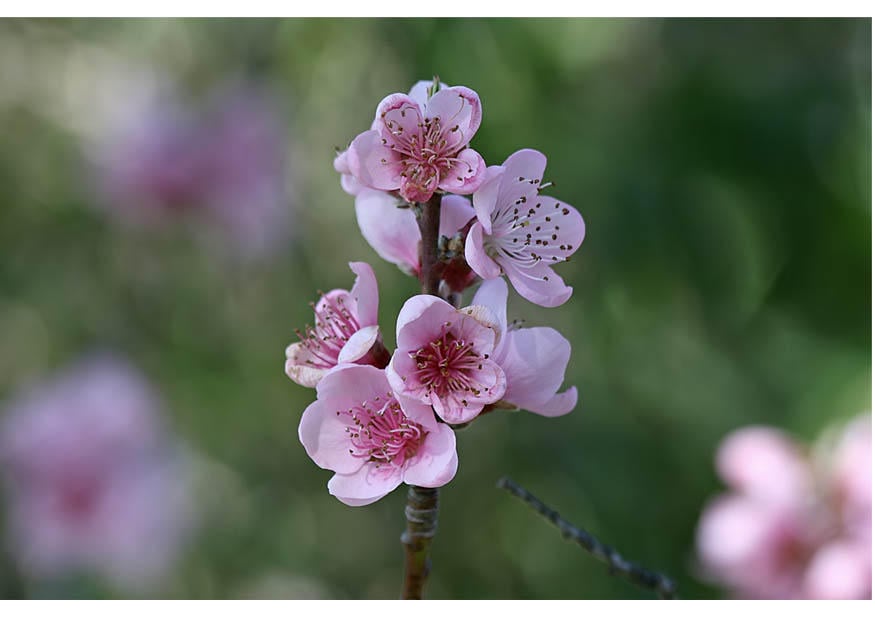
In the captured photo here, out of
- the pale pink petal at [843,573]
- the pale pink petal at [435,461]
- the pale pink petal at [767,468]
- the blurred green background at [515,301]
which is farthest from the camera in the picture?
the blurred green background at [515,301]

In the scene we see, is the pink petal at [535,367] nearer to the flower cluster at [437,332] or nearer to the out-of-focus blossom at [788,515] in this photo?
the flower cluster at [437,332]

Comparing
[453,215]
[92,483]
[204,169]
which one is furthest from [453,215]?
[204,169]

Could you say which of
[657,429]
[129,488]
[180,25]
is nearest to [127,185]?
[180,25]

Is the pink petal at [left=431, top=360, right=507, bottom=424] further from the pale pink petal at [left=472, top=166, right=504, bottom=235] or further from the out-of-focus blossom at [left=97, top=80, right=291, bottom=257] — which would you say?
the out-of-focus blossom at [left=97, top=80, right=291, bottom=257]

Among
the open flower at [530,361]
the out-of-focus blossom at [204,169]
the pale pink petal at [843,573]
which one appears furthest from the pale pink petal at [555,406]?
the out-of-focus blossom at [204,169]

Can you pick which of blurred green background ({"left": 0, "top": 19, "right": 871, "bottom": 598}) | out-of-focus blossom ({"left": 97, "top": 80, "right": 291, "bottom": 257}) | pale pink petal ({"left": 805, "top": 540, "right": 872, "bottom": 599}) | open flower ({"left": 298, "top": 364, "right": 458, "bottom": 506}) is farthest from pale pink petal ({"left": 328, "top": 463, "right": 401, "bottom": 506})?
out-of-focus blossom ({"left": 97, "top": 80, "right": 291, "bottom": 257})

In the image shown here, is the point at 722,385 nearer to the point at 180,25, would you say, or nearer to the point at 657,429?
the point at 657,429

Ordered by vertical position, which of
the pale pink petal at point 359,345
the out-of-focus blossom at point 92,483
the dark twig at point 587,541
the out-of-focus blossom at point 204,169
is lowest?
the out-of-focus blossom at point 92,483
